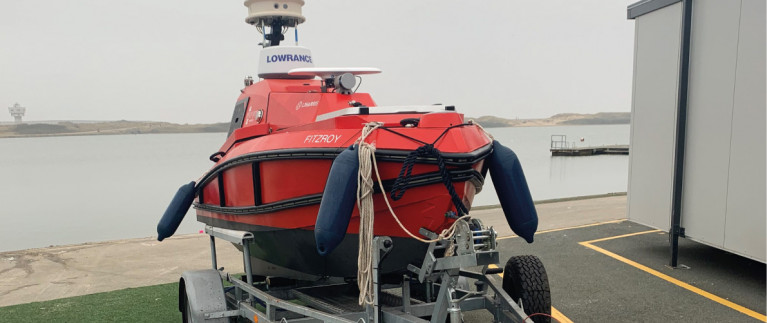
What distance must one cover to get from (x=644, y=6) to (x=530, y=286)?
410 cm

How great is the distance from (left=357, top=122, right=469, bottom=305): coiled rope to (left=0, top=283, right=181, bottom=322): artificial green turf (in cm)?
250

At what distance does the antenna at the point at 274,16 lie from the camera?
6.30m

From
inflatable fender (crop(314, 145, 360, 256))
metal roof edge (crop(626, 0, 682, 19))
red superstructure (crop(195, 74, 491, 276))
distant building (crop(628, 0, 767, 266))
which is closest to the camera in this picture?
inflatable fender (crop(314, 145, 360, 256))

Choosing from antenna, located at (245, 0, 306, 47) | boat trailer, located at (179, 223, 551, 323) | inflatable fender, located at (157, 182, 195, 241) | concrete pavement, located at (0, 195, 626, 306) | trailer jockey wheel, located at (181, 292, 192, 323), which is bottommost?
concrete pavement, located at (0, 195, 626, 306)

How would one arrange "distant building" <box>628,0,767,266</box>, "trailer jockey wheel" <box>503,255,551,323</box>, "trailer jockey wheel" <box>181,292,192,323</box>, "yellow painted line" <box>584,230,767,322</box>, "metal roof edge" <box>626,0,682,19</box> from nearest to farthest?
"trailer jockey wheel" <box>503,255,551,323</box>
"trailer jockey wheel" <box>181,292,192,323</box>
"yellow painted line" <box>584,230,767,322</box>
"distant building" <box>628,0,767,266</box>
"metal roof edge" <box>626,0,682,19</box>

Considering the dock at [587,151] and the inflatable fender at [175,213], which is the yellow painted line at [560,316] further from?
the dock at [587,151]

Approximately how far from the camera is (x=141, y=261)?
301 inches

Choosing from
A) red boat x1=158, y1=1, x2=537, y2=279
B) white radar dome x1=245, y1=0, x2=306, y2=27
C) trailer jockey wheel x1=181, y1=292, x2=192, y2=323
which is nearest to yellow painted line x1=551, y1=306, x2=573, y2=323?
red boat x1=158, y1=1, x2=537, y2=279

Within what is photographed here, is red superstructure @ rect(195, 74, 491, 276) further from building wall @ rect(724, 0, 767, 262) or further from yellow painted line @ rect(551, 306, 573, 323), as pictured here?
building wall @ rect(724, 0, 767, 262)

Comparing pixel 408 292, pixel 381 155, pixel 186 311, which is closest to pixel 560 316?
pixel 408 292

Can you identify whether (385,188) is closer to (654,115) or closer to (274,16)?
(274,16)

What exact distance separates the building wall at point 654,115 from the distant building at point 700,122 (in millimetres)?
11

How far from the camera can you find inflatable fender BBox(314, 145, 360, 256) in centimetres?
324

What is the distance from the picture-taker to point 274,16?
6324mm
